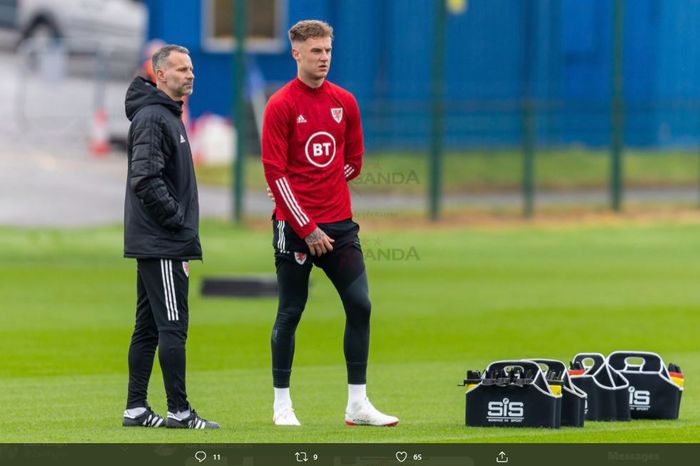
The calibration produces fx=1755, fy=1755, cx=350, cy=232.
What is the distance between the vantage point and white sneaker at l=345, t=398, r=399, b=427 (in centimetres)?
956

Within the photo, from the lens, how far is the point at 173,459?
26.6 ft

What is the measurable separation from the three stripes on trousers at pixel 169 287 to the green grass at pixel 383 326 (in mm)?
631

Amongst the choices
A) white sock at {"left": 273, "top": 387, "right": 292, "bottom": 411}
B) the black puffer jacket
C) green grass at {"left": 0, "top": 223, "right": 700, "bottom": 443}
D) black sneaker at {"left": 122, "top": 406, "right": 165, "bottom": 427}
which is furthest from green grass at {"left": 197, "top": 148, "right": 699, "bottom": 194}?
the black puffer jacket

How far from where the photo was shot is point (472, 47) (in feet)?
126

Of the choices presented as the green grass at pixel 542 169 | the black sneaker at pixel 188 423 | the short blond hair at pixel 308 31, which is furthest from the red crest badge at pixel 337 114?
the green grass at pixel 542 169

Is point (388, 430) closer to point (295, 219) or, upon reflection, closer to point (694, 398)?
point (295, 219)

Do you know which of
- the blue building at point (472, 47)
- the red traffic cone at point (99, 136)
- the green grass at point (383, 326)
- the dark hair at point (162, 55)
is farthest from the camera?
the blue building at point (472, 47)

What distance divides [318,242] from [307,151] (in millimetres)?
500

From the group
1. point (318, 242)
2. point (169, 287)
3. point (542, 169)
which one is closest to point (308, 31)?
point (318, 242)

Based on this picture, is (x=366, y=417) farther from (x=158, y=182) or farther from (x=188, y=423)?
(x=158, y=182)

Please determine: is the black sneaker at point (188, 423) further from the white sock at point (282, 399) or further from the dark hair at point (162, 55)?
the dark hair at point (162, 55)

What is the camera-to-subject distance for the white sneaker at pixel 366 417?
9562mm

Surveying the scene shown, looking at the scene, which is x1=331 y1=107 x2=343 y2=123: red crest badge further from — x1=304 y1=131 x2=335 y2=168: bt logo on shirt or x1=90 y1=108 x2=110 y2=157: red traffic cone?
x1=90 y1=108 x2=110 y2=157: red traffic cone

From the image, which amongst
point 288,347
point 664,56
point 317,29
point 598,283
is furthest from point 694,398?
point 664,56
